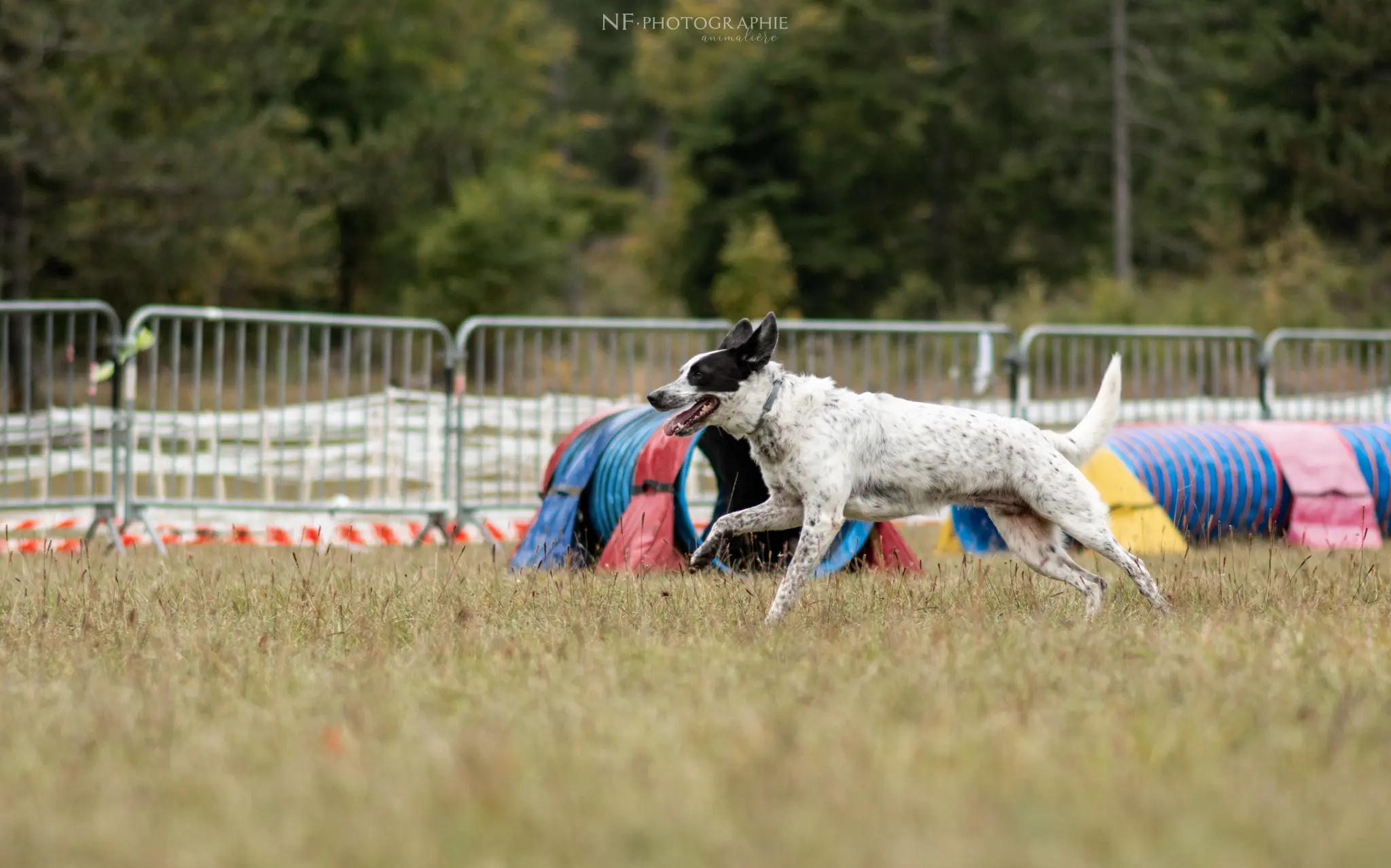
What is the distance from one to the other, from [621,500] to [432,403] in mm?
4980

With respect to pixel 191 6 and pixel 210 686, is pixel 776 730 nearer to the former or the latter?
pixel 210 686

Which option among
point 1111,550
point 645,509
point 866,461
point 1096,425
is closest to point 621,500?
point 645,509

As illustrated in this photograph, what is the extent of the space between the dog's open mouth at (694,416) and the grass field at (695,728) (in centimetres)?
67

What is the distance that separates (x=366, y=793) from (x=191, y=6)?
26.0m

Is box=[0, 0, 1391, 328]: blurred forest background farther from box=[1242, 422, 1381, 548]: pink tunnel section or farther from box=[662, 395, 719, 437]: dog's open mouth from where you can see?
box=[662, 395, 719, 437]: dog's open mouth

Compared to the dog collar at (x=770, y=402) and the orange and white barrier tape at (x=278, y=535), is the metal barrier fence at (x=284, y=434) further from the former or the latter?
the dog collar at (x=770, y=402)

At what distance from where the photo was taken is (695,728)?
3.83 meters

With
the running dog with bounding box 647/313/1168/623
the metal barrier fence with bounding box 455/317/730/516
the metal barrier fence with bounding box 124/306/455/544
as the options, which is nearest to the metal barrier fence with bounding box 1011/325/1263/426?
the metal barrier fence with bounding box 455/317/730/516

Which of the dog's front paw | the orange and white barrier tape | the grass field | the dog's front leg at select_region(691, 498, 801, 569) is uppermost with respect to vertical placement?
the dog's front leg at select_region(691, 498, 801, 569)

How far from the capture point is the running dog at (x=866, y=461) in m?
6.39

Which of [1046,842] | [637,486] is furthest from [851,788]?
[637,486]

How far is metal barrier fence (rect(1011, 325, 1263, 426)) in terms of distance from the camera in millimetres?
13484

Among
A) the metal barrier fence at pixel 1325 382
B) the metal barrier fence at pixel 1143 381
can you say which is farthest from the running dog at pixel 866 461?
the metal barrier fence at pixel 1325 382

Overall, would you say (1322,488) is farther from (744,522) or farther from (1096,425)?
(744,522)
